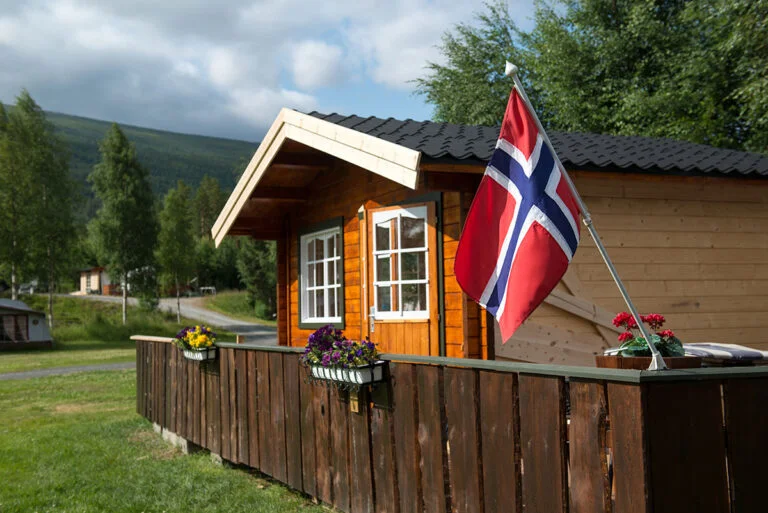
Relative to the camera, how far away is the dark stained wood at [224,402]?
633 cm

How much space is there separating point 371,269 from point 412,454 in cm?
360

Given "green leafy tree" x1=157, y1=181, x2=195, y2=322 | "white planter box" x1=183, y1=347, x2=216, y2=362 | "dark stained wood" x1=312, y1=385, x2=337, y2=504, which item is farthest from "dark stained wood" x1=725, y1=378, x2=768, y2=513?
"green leafy tree" x1=157, y1=181, x2=195, y2=322

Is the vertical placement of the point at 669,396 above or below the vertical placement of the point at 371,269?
below

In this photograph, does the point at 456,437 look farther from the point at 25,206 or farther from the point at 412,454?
the point at 25,206

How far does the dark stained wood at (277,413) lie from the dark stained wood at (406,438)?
1.58 metres

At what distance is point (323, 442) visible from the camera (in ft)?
15.6

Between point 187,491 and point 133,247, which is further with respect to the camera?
point 133,247

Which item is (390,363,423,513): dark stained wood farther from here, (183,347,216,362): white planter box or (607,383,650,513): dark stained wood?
(183,347,216,362): white planter box

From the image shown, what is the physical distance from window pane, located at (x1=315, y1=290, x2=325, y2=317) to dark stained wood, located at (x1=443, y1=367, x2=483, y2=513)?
5277mm

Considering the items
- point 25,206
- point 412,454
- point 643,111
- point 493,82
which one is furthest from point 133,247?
point 412,454

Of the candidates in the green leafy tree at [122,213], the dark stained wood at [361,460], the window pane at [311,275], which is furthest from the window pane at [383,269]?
A: the green leafy tree at [122,213]

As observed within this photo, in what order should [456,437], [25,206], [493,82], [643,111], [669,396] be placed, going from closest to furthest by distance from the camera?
[669,396] < [456,437] < [643,111] < [493,82] < [25,206]

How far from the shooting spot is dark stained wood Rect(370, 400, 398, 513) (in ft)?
13.0

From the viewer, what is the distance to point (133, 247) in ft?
121
